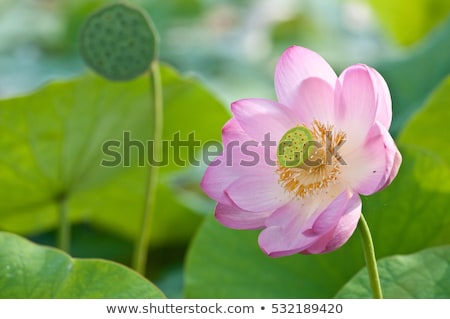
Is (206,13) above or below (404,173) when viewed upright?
below

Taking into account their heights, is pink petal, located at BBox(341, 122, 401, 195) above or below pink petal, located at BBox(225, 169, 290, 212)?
above

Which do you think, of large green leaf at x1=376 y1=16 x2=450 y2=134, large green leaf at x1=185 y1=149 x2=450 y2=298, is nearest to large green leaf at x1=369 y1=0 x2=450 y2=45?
large green leaf at x1=376 y1=16 x2=450 y2=134

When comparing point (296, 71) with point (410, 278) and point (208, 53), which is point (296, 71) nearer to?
point (410, 278)

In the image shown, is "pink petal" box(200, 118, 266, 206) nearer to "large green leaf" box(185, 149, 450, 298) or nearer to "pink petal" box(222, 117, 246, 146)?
"pink petal" box(222, 117, 246, 146)

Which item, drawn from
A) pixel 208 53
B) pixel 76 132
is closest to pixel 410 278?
pixel 76 132

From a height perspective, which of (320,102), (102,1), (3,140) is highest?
(320,102)
